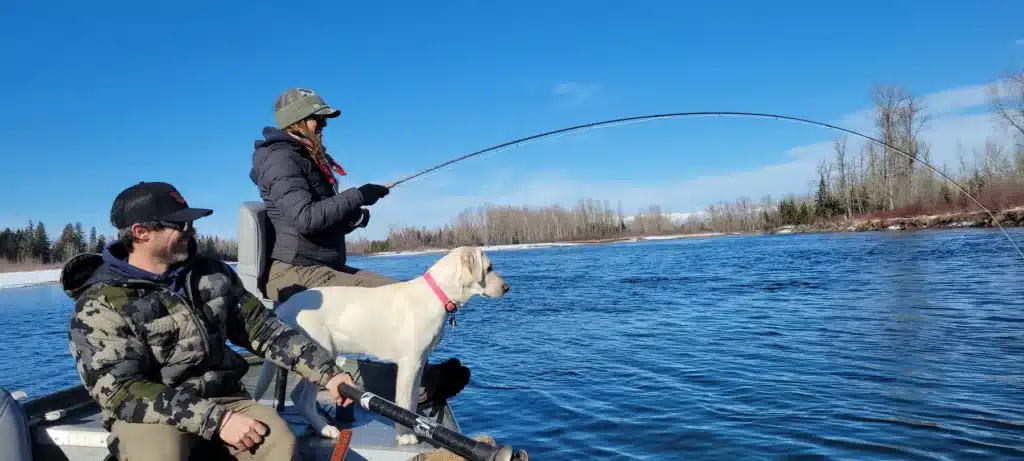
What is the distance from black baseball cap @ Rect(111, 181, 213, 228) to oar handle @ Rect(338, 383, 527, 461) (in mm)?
1198

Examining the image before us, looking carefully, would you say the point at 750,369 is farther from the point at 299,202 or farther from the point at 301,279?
the point at 299,202

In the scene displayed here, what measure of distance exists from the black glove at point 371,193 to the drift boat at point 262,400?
811 mm

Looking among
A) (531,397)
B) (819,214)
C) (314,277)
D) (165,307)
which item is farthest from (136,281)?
(819,214)

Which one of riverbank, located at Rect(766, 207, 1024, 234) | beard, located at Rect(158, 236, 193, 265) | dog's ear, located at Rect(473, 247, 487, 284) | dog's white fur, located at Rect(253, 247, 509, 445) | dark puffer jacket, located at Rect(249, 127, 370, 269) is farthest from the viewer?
riverbank, located at Rect(766, 207, 1024, 234)

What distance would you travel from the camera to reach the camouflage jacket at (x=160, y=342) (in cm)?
327

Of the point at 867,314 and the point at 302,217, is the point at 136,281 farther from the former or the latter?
the point at 867,314

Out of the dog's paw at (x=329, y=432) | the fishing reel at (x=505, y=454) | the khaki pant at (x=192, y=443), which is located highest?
the khaki pant at (x=192, y=443)

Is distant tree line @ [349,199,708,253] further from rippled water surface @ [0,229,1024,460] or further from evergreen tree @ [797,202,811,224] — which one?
rippled water surface @ [0,229,1024,460]

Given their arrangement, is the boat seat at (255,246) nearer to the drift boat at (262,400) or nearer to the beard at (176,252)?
the drift boat at (262,400)

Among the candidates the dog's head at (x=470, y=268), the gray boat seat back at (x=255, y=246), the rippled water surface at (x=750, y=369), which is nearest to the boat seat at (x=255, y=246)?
the gray boat seat back at (x=255, y=246)

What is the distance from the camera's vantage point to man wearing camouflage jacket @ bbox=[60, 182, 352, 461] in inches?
129

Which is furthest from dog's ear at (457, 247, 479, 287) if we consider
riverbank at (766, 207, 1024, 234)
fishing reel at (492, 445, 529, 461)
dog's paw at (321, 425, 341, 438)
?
riverbank at (766, 207, 1024, 234)

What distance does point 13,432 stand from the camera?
11.5 feet

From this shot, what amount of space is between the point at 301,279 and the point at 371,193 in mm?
807
